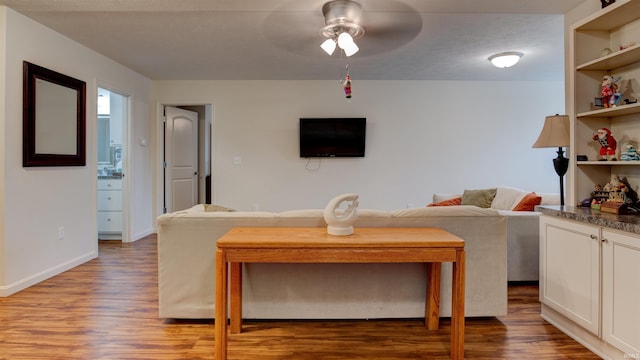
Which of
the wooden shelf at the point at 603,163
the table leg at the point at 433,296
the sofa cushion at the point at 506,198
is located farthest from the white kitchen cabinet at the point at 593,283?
the sofa cushion at the point at 506,198

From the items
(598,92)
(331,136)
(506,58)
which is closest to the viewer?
(598,92)

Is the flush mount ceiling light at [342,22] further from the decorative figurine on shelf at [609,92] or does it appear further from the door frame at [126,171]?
the door frame at [126,171]

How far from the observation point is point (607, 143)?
2.21 metres

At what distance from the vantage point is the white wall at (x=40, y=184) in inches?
107

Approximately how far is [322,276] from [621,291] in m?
1.58

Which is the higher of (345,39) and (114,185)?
(345,39)

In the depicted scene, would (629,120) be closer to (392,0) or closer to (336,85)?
(392,0)

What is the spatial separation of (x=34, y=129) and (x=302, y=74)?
3.07 meters

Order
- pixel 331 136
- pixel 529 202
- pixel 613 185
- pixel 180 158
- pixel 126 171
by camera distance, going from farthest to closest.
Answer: pixel 180 158
pixel 331 136
pixel 126 171
pixel 529 202
pixel 613 185

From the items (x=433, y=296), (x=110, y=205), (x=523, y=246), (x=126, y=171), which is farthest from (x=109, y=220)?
(x=523, y=246)

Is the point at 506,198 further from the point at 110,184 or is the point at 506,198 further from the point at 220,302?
the point at 110,184

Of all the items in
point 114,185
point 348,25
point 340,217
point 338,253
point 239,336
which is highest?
point 348,25

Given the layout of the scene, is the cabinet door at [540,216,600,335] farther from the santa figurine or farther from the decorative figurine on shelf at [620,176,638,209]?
the santa figurine

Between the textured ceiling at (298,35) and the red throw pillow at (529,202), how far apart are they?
156 cm
